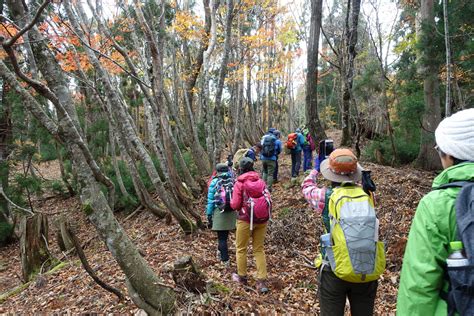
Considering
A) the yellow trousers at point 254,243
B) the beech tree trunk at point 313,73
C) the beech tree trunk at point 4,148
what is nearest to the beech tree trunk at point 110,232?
the yellow trousers at point 254,243

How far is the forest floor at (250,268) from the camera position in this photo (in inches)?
159

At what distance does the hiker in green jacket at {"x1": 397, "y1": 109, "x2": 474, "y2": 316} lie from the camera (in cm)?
138

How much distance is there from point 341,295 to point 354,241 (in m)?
0.55

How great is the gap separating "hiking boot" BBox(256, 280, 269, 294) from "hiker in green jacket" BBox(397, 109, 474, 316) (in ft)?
10.2

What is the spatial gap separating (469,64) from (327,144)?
6962 mm

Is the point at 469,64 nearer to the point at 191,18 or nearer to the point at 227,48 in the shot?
the point at 227,48

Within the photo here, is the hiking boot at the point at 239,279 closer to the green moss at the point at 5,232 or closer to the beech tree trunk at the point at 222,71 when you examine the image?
the beech tree trunk at the point at 222,71

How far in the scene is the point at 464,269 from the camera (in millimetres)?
1280

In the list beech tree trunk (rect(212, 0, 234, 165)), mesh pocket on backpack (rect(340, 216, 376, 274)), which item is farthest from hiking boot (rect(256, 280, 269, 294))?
beech tree trunk (rect(212, 0, 234, 165))

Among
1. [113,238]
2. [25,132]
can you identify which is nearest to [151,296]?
[113,238]

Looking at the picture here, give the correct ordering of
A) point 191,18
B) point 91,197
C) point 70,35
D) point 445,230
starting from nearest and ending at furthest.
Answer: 1. point 445,230
2. point 91,197
3. point 70,35
4. point 191,18

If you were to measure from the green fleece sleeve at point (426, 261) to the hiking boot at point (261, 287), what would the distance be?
315cm

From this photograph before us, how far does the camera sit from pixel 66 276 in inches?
219

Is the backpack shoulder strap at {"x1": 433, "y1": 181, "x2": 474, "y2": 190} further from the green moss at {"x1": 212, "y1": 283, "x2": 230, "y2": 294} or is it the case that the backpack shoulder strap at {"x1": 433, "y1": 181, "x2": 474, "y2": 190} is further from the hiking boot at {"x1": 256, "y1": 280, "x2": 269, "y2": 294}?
the hiking boot at {"x1": 256, "y1": 280, "x2": 269, "y2": 294}
